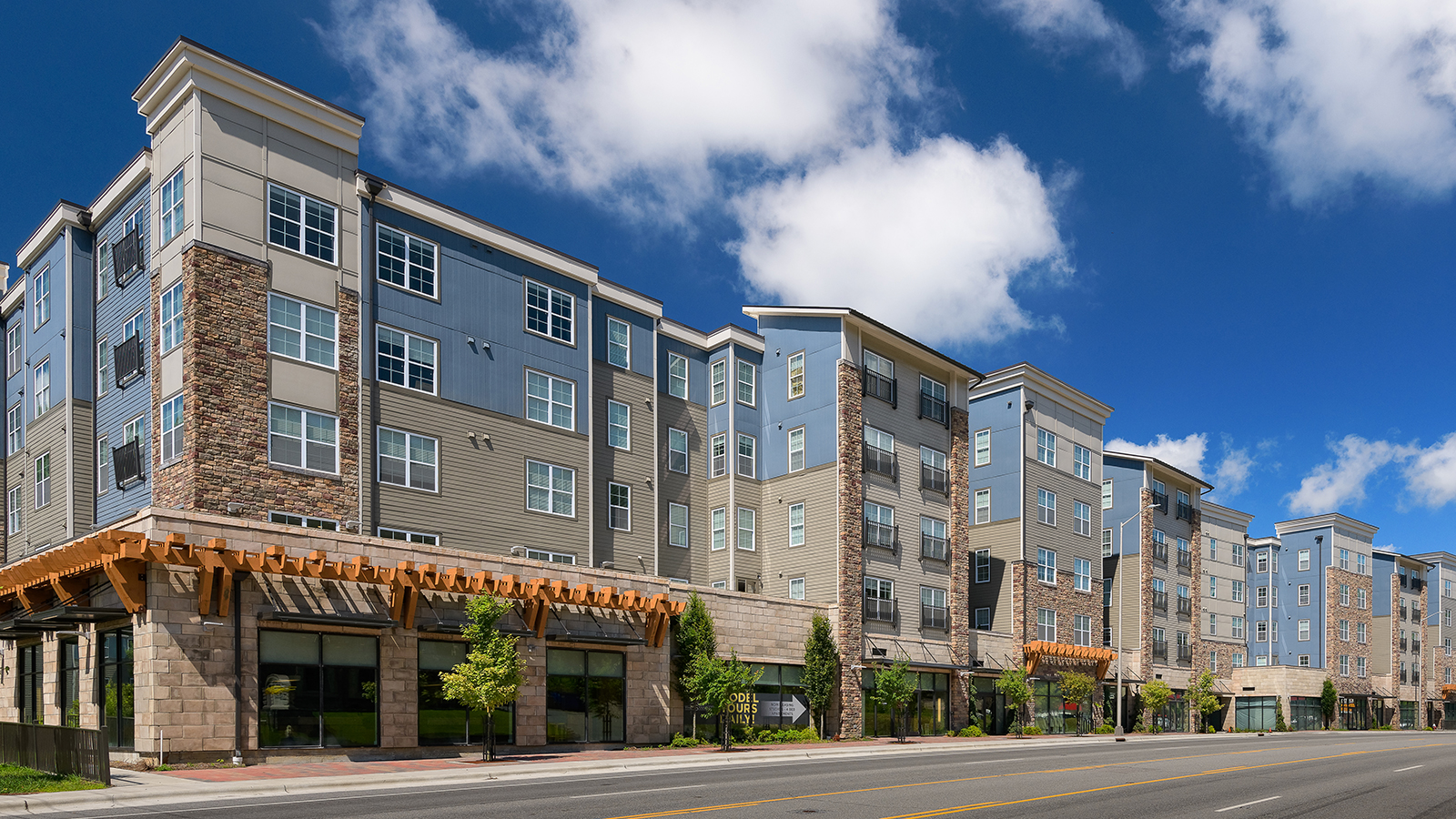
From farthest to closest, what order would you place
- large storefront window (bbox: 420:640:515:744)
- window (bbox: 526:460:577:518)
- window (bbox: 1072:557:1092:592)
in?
1. window (bbox: 1072:557:1092:592)
2. window (bbox: 526:460:577:518)
3. large storefront window (bbox: 420:640:515:744)

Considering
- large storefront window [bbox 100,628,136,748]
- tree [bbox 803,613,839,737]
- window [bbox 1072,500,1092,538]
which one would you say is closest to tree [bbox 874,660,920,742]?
tree [bbox 803,613,839,737]

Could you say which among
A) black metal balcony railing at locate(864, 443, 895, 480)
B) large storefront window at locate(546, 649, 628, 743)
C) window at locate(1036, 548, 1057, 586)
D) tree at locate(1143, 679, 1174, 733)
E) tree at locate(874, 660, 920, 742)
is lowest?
tree at locate(1143, 679, 1174, 733)

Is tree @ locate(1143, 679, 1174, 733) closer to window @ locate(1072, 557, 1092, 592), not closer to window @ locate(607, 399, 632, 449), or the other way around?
window @ locate(1072, 557, 1092, 592)

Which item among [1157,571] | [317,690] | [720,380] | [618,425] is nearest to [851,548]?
[720,380]

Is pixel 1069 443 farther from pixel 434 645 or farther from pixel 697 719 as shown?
pixel 434 645

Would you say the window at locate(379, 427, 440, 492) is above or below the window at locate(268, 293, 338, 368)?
below

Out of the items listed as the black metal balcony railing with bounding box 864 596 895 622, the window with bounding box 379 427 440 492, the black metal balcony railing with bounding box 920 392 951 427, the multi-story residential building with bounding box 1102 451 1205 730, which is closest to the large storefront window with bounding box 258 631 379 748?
the window with bounding box 379 427 440 492

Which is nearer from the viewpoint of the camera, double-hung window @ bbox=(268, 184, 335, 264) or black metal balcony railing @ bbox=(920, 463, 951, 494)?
double-hung window @ bbox=(268, 184, 335, 264)

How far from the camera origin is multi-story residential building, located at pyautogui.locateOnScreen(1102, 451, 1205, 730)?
206 feet

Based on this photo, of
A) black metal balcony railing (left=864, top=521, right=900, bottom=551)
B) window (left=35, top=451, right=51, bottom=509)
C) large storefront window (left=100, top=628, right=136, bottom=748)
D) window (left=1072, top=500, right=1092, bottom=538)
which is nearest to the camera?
large storefront window (left=100, top=628, right=136, bottom=748)

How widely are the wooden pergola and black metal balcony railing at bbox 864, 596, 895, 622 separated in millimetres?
14986

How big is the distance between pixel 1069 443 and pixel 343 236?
41.0 metres

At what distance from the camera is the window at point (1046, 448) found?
55156 mm

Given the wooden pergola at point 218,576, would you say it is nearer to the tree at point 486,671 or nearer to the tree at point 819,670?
the tree at point 486,671
